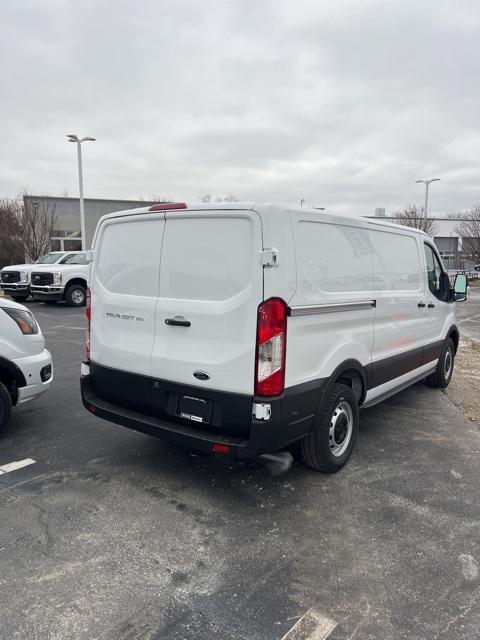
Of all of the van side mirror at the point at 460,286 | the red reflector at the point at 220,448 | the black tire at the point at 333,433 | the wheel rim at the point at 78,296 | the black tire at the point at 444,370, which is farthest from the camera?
the wheel rim at the point at 78,296

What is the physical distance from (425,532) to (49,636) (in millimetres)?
2281

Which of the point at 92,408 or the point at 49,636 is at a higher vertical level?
the point at 92,408

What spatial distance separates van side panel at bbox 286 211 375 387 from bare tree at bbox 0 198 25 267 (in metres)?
28.8

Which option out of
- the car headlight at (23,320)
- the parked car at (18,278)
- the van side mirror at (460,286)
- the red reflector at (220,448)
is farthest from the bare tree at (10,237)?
the red reflector at (220,448)

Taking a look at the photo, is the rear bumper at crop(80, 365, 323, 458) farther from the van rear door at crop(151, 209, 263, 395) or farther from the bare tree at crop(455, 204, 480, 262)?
the bare tree at crop(455, 204, 480, 262)

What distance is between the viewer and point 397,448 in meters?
4.64

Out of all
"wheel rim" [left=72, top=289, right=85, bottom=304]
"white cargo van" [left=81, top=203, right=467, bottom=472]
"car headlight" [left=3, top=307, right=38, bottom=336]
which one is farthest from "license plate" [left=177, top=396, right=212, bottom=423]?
"wheel rim" [left=72, top=289, right=85, bottom=304]

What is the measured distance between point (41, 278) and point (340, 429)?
14496 millimetres

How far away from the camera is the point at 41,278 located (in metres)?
16.3

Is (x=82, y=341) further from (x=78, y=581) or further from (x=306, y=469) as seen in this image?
(x=78, y=581)

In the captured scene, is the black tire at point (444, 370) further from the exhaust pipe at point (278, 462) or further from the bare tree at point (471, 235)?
the bare tree at point (471, 235)

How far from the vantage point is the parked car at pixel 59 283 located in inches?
640

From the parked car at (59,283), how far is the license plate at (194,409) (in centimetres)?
1392

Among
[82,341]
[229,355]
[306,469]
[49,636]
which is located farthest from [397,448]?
[82,341]
